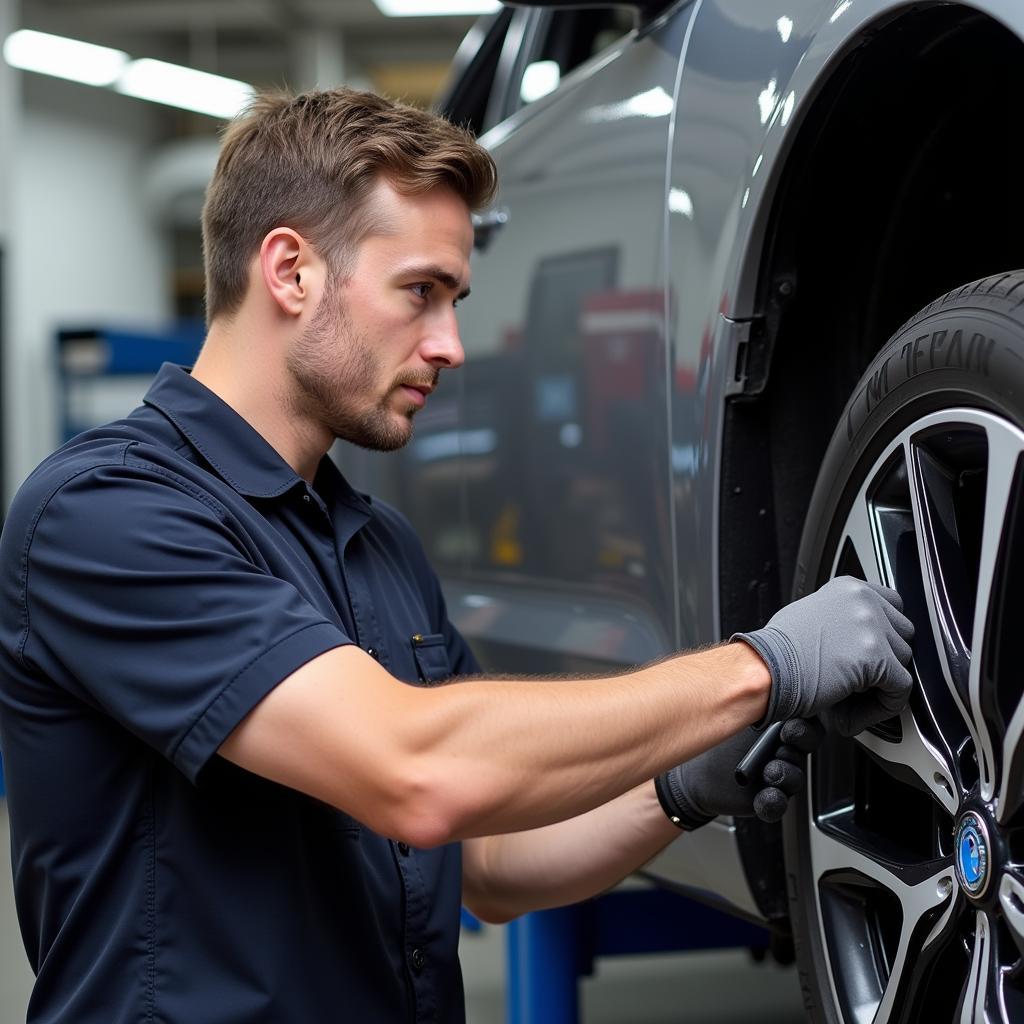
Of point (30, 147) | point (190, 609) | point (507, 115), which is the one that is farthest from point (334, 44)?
point (190, 609)

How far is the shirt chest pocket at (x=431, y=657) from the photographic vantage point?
1479 mm

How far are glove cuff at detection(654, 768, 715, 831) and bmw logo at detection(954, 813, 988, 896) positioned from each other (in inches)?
13.8

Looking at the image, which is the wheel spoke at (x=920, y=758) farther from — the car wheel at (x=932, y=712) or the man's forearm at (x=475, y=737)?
the man's forearm at (x=475, y=737)

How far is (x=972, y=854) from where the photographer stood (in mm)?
1011

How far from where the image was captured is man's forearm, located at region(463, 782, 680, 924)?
145cm

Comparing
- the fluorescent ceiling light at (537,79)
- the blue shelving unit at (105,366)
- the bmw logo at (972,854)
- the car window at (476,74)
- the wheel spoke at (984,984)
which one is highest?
the blue shelving unit at (105,366)

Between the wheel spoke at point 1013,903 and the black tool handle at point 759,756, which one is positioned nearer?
the wheel spoke at point 1013,903

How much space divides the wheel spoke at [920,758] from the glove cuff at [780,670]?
87mm

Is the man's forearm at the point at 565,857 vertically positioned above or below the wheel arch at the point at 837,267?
below

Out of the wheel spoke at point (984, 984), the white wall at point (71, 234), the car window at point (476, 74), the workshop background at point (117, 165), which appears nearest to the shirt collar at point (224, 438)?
the wheel spoke at point (984, 984)

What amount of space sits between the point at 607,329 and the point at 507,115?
899 millimetres

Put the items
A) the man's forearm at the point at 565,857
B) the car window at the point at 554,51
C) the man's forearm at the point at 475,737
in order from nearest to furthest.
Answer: the man's forearm at the point at 475,737, the man's forearm at the point at 565,857, the car window at the point at 554,51

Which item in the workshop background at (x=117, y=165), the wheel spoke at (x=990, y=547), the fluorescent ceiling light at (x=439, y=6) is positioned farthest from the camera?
the workshop background at (x=117, y=165)

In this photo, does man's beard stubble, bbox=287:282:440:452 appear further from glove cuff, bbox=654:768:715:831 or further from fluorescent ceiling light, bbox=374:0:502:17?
fluorescent ceiling light, bbox=374:0:502:17
